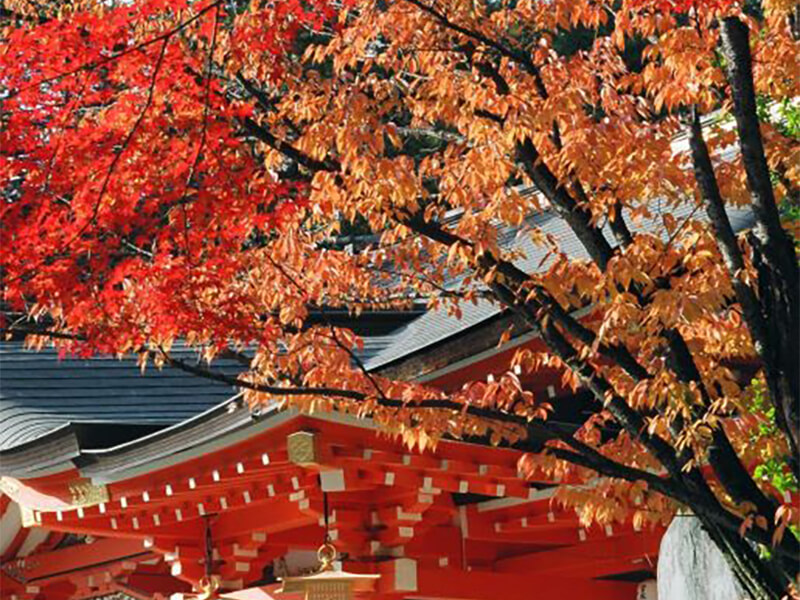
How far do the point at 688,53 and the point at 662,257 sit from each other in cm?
89

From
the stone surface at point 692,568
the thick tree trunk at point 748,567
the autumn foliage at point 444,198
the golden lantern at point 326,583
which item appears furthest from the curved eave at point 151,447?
the thick tree trunk at point 748,567

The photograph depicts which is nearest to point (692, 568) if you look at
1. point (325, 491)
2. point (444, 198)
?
point (444, 198)

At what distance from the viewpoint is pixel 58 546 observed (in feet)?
48.2

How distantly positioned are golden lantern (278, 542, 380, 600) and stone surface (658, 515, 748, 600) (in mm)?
3124

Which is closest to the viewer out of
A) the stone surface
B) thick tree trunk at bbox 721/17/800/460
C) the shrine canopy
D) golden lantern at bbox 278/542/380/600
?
thick tree trunk at bbox 721/17/800/460

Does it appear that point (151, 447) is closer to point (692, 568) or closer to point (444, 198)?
point (444, 198)

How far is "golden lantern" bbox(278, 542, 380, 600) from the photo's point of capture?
954 centimetres

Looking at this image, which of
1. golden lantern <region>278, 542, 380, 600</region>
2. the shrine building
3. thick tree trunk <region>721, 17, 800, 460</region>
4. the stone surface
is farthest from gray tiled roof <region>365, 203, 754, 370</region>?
thick tree trunk <region>721, 17, 800, 460</region>

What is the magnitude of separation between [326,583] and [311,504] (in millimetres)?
567

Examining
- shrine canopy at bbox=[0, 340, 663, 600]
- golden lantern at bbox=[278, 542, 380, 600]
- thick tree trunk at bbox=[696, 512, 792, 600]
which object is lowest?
thick tree trunk at bbox=[696, 512, 792, 600]

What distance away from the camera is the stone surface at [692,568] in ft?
21.6

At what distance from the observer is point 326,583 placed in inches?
376

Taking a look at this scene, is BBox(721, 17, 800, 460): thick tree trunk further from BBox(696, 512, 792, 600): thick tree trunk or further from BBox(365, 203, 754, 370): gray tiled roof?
BBox(365, 203, 754, 370): gray tiled roof

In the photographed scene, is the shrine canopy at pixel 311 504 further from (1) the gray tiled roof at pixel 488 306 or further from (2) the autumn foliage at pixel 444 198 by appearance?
(2) the autumn foliage at pixel 444 198
